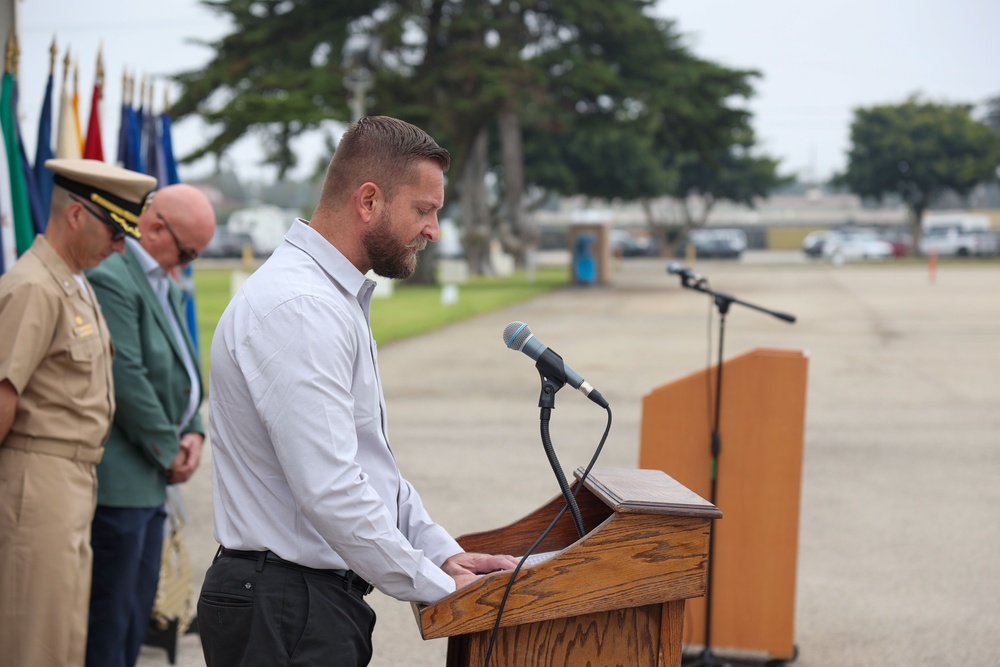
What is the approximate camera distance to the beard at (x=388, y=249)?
2.47 meters

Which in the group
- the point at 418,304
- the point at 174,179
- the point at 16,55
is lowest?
the point at 418,304

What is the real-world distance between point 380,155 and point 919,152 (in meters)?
69.7

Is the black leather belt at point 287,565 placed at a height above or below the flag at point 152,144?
below

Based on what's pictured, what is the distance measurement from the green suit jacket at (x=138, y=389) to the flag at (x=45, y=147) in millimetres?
1567

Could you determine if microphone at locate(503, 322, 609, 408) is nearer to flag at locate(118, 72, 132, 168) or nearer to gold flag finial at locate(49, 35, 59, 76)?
gold flag finial at locate(49, 35, 59, 76)

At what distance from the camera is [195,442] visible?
4.64 metres

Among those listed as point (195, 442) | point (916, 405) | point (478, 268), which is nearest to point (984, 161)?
point (478, 268)

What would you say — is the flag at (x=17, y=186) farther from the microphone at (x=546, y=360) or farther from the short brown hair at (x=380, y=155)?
the microphone at (x=546, y=360)

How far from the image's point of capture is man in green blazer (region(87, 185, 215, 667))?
13.5ft

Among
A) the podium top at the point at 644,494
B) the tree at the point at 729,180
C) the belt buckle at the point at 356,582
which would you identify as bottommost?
the belt buckle at the point at 356,582

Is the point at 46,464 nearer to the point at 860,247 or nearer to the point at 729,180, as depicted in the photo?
the point at 860,247

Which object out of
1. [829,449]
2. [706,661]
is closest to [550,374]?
[706,661]

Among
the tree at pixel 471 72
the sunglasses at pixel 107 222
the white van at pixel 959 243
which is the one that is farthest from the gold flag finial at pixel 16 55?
the white van at pixel 959 243

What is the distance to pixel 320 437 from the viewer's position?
2.24 metres
